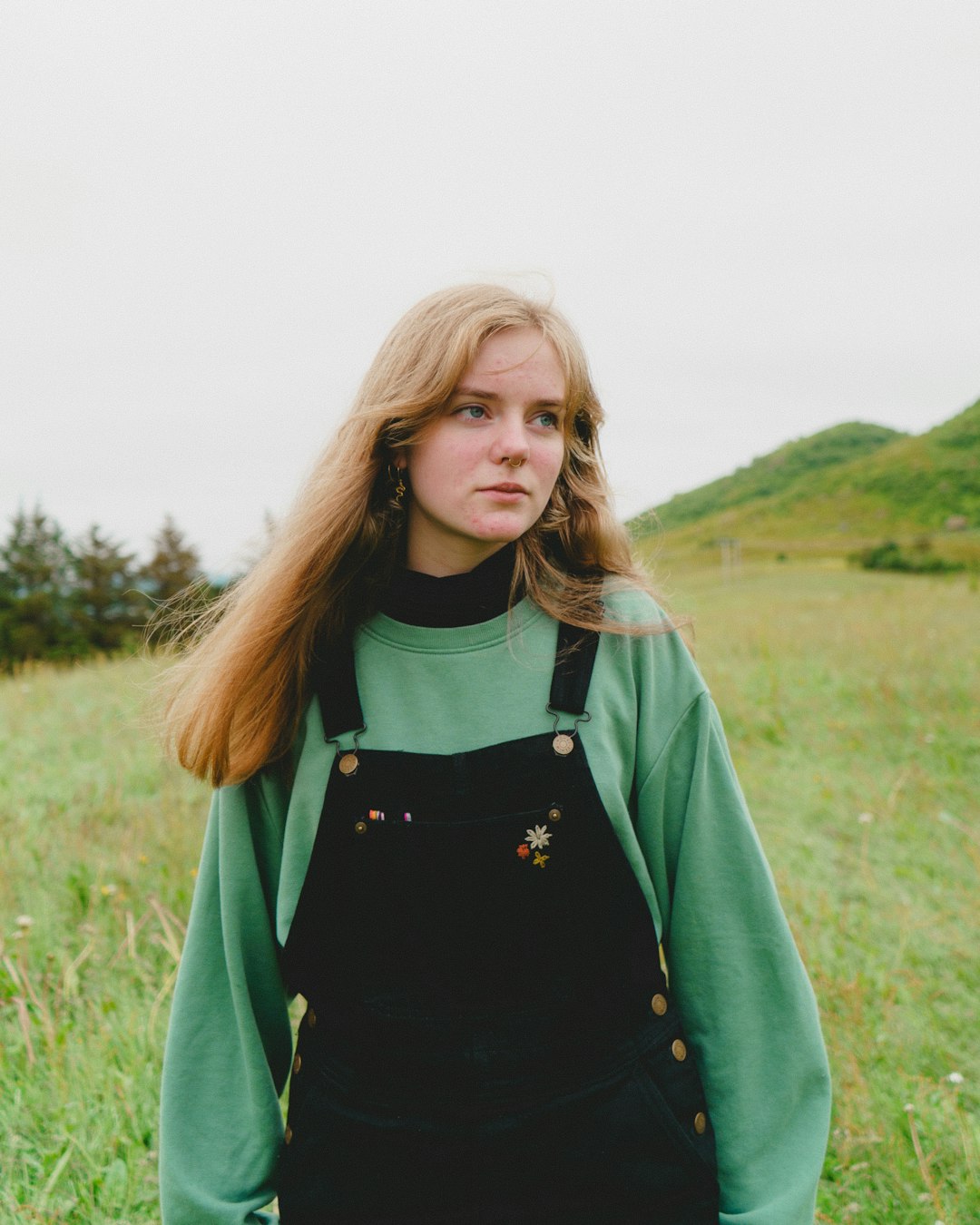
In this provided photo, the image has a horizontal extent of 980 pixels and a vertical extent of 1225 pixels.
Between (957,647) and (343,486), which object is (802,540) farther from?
(343,486)

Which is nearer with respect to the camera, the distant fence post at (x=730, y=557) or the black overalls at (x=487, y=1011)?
the black overalls at (x=487, y=1011)

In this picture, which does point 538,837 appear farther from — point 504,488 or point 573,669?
point 504,488

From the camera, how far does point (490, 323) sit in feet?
4.79

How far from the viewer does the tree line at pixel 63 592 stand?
1062 inches

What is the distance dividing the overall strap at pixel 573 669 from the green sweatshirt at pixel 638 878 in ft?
0.06

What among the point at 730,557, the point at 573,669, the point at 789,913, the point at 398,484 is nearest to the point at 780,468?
the point at 730,557

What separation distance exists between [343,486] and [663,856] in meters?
0.85

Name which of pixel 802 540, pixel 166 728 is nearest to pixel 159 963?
pixel 166 728

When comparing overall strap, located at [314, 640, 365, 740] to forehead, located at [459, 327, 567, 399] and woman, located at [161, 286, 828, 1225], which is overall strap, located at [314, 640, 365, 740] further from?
forehead, located at [459, 327, 567, 399]

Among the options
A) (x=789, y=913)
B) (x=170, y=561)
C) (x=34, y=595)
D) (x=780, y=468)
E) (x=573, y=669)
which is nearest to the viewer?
(x=573, y=669)

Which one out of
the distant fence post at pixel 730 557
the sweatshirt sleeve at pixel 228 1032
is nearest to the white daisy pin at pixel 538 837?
the sweatshirt sleeve at pixel 228 1032

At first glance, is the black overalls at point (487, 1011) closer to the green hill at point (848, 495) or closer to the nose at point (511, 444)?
the nose at point (511, 444)

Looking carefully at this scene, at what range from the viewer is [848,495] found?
62.5m

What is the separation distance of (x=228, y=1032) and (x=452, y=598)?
0.84m
